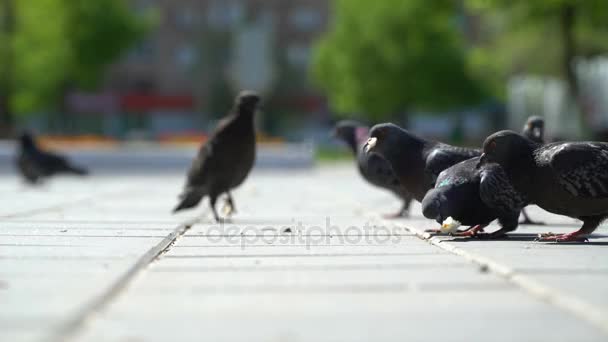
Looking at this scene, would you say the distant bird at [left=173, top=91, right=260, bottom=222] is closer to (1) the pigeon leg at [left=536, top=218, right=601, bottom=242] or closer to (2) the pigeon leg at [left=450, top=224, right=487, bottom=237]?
(2) the pigeon leg at [left=450, top=224, right=487, bottom=237]

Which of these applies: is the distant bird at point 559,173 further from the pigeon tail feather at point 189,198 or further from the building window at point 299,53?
the building window at point 299,53

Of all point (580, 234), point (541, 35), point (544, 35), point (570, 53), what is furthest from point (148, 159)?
point (580, 234)

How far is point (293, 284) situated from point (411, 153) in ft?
10.0

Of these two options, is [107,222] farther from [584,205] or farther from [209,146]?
[584,205]

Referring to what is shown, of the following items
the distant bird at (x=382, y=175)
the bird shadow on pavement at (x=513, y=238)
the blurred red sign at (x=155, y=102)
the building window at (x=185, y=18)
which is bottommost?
the blurred red sign at (x=155, y=102)

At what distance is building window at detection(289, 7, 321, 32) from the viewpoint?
69.7 m

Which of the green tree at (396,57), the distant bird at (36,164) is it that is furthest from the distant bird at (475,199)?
the green tree at (396,57)

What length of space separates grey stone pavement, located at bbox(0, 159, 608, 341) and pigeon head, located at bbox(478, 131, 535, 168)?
0.60 meters

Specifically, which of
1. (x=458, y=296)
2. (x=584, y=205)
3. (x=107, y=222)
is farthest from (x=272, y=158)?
(x=458, y=296)

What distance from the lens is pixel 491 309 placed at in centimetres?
382

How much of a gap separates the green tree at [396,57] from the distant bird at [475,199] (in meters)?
35.4

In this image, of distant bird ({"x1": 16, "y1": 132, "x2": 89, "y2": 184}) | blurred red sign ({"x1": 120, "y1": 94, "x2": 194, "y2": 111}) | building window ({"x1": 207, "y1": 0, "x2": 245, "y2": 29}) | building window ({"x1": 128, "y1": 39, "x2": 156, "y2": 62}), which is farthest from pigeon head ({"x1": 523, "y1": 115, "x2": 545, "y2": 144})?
building window ({"x1": 128, "y1": 39, "x2": 156, "y2": 62})

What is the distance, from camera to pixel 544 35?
3266 centimetres

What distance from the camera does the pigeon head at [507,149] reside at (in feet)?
21.4
